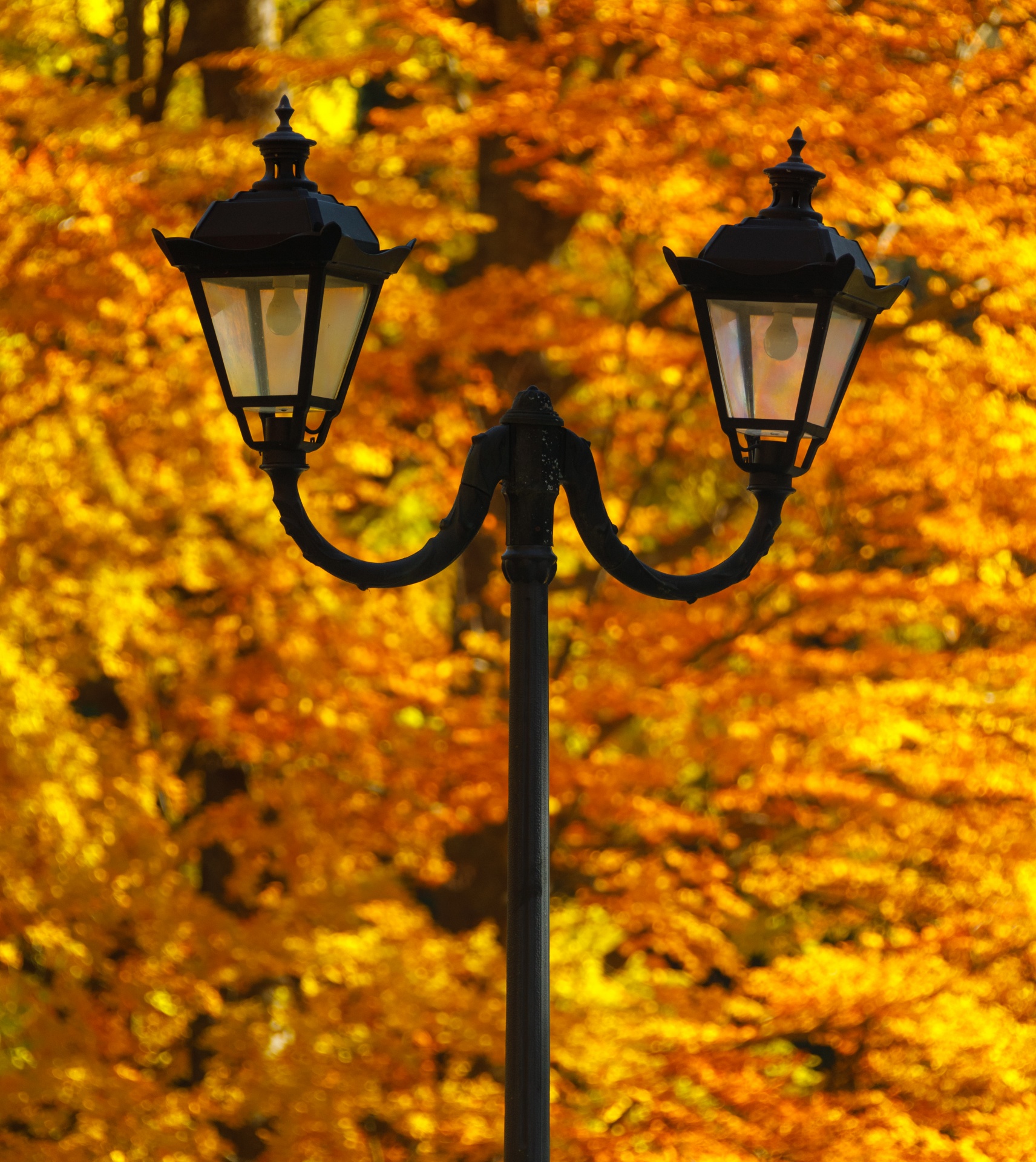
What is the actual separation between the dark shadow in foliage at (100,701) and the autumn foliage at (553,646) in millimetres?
999

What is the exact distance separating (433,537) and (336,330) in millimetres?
508

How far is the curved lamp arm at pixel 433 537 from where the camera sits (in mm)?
3219

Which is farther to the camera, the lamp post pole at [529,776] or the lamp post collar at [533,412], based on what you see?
the lamp post collar at [533,412]

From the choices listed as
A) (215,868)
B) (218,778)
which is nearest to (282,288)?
(218,778)

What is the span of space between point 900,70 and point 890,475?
8.41ft

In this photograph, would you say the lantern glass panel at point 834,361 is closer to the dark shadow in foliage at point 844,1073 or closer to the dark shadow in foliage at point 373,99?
the dark shadow in foliage at point 844,1073

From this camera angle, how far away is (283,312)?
312 cm

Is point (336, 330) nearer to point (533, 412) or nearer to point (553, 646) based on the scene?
point (533, 412)

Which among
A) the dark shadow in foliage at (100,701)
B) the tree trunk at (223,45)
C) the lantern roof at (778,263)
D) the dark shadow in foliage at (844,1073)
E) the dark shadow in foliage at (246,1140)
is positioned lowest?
the dark shadow in foliage at (246,1140)

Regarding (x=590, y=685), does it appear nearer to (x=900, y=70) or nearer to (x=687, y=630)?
(x=687, y=630)

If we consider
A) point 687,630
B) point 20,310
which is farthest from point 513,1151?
point 20,310

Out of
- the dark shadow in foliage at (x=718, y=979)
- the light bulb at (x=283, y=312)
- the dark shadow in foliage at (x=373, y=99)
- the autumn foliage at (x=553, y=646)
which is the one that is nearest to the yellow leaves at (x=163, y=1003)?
the autumn foliage at (x=553, y=646)

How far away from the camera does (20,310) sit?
370 inches

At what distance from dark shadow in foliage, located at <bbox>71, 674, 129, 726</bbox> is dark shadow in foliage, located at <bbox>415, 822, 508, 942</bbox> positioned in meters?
4.00
